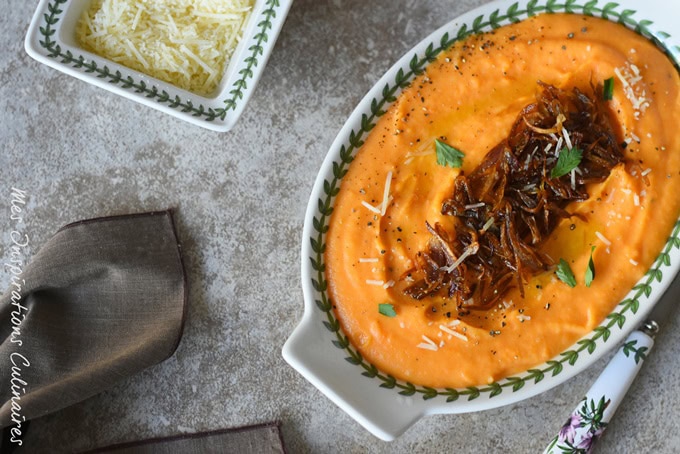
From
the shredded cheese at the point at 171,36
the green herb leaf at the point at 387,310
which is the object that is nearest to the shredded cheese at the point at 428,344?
the green herb leaf at the point at 387,310

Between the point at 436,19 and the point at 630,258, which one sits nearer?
the point at 630,258

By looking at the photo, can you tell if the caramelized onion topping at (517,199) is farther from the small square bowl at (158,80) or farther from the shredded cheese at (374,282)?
the small square bowl at (158,80)

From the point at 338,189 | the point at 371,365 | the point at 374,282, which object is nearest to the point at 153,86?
the point at 338,189

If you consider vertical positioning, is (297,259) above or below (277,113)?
below

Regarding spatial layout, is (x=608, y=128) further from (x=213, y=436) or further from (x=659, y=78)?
(x=213, y=436)

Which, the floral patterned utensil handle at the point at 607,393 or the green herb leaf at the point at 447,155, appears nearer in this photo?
the green herb leaf at the point at 447,155

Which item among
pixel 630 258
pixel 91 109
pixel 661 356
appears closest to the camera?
pixel 630 258

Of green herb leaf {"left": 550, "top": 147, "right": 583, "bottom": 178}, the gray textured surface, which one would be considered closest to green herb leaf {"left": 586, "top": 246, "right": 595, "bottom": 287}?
green herb leaf {"left": 550, "top": 147, "right": 583, "bottom": 178}

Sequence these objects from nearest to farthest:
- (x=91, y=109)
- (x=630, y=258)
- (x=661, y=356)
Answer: (x=630, y=258) → (x=661, y=356) → (x=91, y=109)

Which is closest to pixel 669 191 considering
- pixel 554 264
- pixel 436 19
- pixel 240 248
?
pixel 554 264
